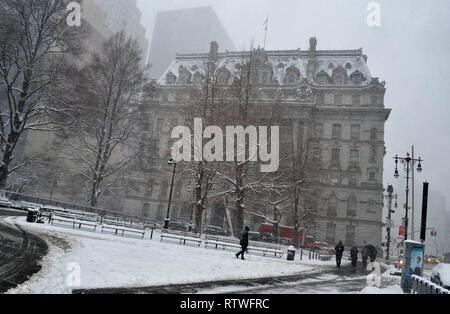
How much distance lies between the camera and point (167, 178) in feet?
181

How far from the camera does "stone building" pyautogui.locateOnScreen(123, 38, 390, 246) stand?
50.9 m

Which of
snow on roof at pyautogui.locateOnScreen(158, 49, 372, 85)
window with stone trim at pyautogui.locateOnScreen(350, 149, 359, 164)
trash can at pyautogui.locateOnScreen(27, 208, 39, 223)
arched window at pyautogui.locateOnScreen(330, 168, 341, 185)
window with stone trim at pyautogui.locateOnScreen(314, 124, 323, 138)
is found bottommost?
trash can at pyautogui.locateOnScreen(27, 208, 39, 223)

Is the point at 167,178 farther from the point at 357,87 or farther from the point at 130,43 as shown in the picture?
the point at 357,87

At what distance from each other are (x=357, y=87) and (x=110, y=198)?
4366cm

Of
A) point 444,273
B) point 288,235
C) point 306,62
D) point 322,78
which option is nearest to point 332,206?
point 288,235

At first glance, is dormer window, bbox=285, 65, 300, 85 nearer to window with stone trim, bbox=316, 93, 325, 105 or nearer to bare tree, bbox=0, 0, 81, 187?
window with stone trim, bbox=316, 93, 325, 105

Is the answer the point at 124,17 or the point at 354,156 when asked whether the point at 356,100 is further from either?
the point at 124,17

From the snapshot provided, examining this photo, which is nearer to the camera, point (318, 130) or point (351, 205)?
point (351, 205)

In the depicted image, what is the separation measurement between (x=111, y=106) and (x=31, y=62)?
9.71 m

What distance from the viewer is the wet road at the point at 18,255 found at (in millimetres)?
7066

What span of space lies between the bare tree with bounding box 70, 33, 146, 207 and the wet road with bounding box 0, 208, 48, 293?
16336mm

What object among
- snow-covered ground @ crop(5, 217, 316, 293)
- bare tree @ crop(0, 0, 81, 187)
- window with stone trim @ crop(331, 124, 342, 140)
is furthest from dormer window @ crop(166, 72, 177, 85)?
snow-covered ground @ crop(5, 217, 316, 293)

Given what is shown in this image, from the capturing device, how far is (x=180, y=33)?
17300cm
